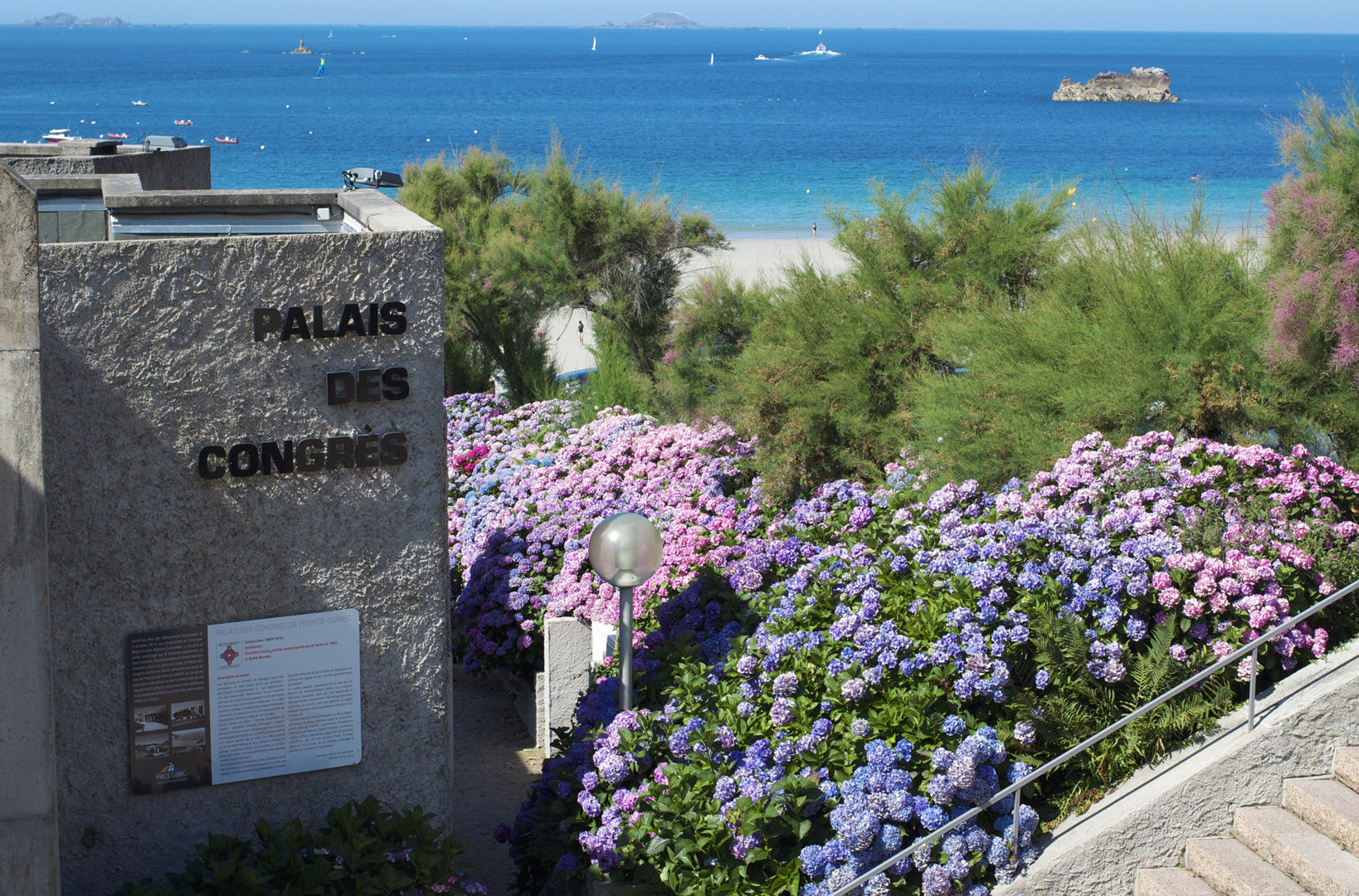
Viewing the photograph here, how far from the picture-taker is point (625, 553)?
21.4 feet

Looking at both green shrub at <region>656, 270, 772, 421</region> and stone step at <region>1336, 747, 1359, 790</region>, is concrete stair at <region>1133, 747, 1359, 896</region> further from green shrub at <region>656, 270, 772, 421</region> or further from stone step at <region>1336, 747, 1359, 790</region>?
green shrub at <region>656, 270, 772, 421</region>

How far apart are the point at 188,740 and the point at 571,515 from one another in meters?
4.79

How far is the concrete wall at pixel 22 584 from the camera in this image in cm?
430

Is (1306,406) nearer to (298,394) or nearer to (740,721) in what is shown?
(740,721)

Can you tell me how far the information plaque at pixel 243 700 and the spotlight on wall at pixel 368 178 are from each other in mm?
6884

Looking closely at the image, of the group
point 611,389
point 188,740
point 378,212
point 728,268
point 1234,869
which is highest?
point 378,212

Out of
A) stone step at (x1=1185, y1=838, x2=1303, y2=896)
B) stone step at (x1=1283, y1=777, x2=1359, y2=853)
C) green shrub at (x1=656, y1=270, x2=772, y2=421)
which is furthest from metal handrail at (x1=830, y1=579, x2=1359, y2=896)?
green shrub at (x1=656, y1=270, x2=772, y2=421)

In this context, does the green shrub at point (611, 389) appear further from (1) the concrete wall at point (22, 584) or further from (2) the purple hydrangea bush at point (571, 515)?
(1) the concrete wall at point (22, 584)

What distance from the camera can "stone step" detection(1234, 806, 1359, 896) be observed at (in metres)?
5.38

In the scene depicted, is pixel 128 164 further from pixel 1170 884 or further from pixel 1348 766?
pixel 1348 766

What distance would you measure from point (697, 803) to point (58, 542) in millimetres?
3376

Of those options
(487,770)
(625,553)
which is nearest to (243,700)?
(625,553)

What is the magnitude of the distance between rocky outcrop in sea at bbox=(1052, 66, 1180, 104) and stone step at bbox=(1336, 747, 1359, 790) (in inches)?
5078

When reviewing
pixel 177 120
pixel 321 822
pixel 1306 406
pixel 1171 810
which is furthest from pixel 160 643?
pixel 177 120
